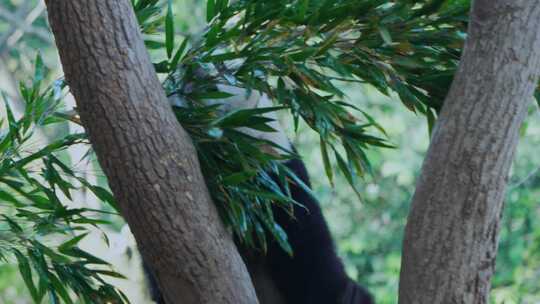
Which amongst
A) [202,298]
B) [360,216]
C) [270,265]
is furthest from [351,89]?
[202,298]

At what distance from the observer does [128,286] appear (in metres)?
3.43

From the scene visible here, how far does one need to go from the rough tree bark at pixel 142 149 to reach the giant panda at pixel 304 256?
758 mm

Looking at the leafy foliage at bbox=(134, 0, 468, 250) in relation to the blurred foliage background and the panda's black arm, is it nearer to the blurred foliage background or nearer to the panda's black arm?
the panda's black arm

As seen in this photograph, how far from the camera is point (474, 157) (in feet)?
5.18

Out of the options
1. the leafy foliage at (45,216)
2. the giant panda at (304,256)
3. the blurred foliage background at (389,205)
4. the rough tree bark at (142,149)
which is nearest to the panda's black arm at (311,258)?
the giant panda at (304,256)

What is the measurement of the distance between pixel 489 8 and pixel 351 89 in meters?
3.37

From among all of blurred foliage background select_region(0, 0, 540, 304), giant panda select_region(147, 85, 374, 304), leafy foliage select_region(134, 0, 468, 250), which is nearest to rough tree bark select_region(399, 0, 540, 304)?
leafy foliage select_region(134, 0, 468, 250)

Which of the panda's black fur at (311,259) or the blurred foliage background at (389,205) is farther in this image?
the blurred foliage background at (389,205)

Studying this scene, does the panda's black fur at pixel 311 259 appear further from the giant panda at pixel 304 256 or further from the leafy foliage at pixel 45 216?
the leafy foliage at pixel 45 216

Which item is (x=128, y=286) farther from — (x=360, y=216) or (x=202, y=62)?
(x=360, y=216)

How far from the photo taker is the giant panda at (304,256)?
8.26 feet

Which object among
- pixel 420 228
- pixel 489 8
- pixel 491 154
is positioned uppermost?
pixel 489 8

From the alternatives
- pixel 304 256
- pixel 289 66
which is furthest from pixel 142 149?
pixel 304 256

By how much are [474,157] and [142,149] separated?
65 cm
